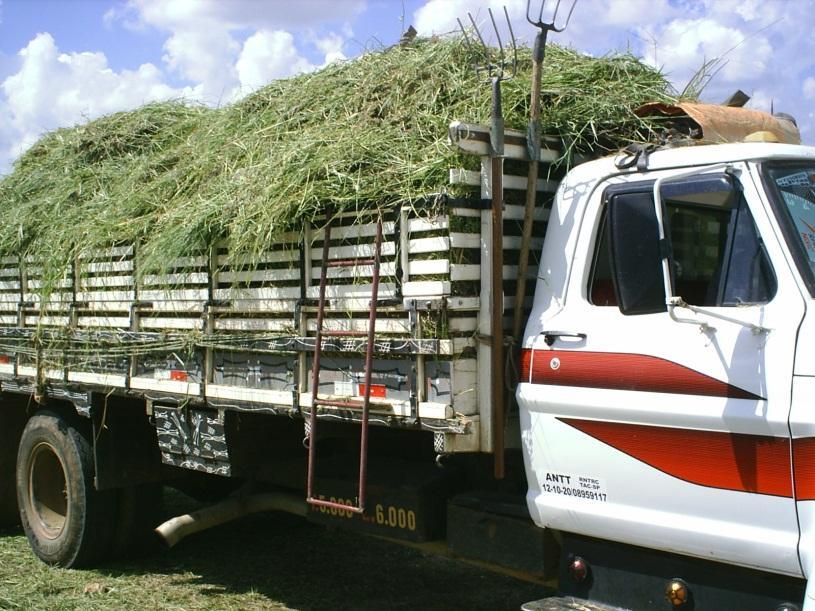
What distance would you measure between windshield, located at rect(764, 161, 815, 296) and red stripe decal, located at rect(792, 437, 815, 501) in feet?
1.66

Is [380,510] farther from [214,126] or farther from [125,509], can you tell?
[214,126]

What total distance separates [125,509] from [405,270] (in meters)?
3.24

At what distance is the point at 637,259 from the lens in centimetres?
369

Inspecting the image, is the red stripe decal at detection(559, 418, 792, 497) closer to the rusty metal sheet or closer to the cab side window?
the cab side window

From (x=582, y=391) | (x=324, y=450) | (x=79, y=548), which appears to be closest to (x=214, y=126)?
(x=324, y=450)

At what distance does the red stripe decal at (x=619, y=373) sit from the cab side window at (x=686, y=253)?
22 centimetres

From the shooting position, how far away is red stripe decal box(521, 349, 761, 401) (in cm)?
344

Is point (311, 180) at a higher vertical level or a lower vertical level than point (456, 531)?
higher

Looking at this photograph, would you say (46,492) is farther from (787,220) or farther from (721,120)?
(787,220)

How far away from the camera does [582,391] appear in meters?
3.79

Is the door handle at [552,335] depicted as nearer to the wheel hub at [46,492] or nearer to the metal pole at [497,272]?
the metal pole at [497,272]

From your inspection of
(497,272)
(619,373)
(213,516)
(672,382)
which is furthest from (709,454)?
(213,516)

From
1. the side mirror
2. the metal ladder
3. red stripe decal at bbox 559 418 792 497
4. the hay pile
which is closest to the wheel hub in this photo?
the hay pile

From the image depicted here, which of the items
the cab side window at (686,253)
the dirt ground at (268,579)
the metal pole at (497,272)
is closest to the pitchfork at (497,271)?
the metal pole at (497,272)
